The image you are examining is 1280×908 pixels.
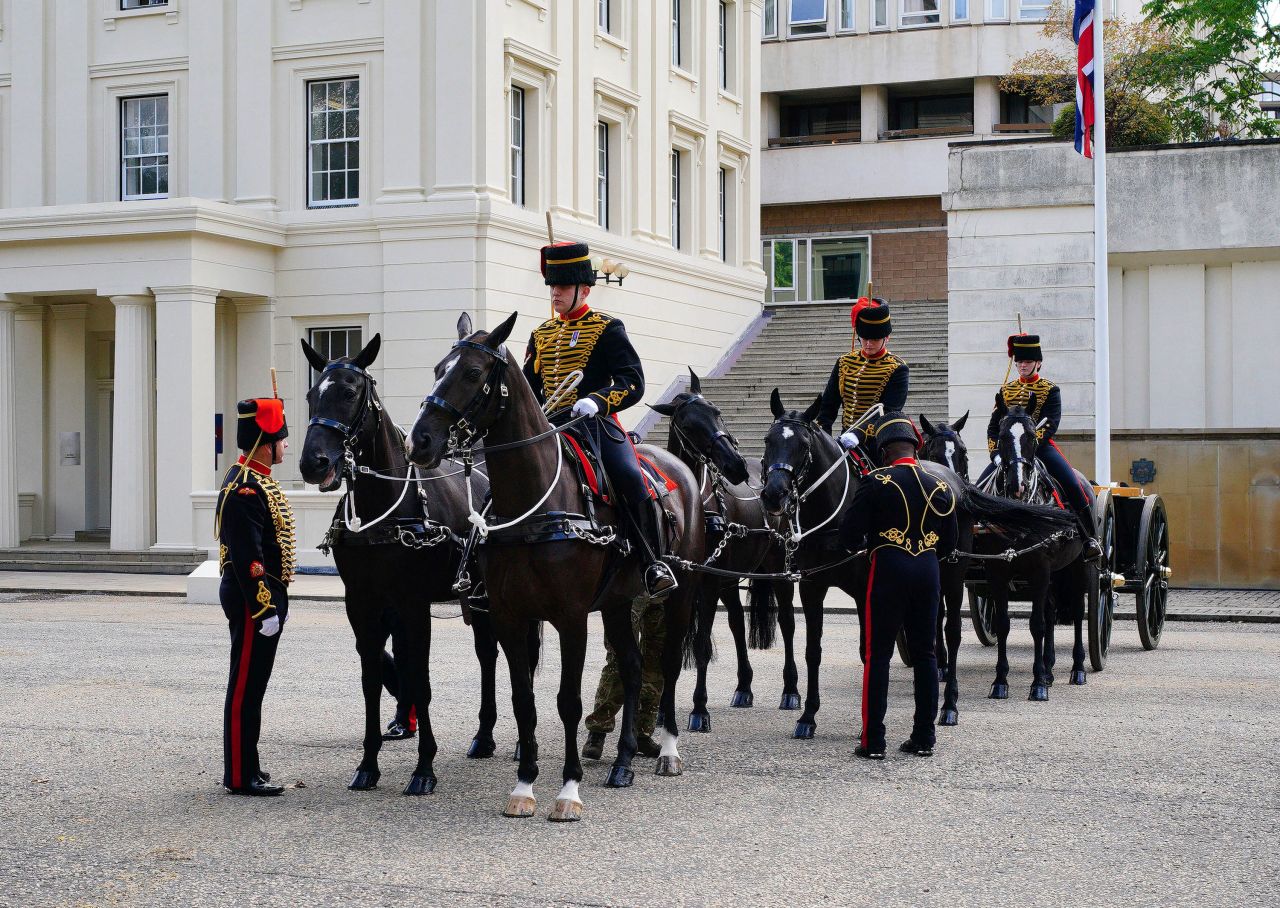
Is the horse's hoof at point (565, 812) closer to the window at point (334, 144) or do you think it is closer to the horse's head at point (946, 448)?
the horse's head at point (946, 448)

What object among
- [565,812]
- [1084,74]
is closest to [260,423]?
[565,812]

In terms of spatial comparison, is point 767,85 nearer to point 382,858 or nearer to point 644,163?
point 644,163

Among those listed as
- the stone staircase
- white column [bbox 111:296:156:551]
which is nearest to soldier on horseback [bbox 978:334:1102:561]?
the stone staircase

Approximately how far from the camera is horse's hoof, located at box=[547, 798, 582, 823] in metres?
7.97

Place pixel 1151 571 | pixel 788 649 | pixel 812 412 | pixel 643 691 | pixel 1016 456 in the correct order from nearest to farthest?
1. pixel 643 691
2. pixel 812 412
3. pixel 788 649
4. pixel 1016 456
5. pixel 1151 571

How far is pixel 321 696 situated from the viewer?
40.7ft

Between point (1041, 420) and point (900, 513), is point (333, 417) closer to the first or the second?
point (900, 513)

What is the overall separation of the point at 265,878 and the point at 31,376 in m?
27.4

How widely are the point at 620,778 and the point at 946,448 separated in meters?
5.60

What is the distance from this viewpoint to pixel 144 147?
1278 inches

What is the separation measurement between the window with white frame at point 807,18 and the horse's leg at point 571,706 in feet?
145

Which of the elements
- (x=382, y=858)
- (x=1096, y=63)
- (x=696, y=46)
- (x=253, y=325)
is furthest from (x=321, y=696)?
(x=696, y=46)

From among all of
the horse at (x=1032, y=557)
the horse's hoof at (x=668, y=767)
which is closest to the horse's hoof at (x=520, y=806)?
the horse's hoof at (x=668, y=767)

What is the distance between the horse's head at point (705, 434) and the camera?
10031 mm
